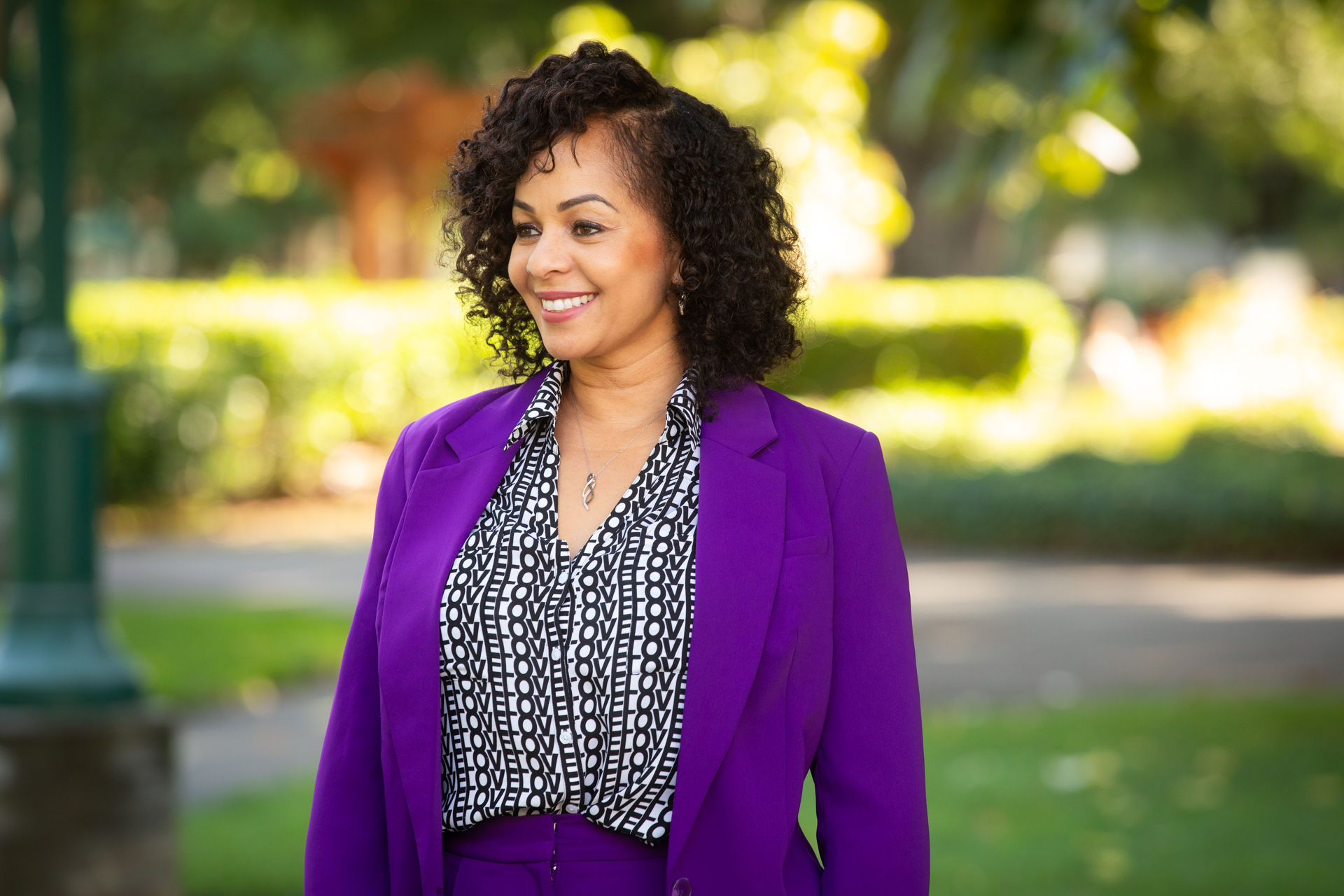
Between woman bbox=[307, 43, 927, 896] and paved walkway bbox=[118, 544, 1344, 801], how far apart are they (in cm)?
400

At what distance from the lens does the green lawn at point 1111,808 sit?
193 inches

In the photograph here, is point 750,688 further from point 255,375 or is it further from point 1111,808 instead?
point 255,375

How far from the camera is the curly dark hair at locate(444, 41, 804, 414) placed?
7.52 feet

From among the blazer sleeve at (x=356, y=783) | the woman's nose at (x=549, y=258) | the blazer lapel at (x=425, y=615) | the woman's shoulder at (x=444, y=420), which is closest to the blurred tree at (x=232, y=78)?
the woman's shoulder at (x=444, y=420)

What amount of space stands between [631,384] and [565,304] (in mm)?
200

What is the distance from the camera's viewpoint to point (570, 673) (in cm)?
214

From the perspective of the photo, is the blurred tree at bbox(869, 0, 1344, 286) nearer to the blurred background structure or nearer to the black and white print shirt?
the blurred background structure

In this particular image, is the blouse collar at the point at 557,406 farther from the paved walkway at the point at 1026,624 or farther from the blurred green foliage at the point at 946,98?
the paved walkway at the point at 1026,624

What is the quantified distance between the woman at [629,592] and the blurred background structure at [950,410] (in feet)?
1.15

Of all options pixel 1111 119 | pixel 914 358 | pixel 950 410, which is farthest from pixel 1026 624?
pixel 914 358

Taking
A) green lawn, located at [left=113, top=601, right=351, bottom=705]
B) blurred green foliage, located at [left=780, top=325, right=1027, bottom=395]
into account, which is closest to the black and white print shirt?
green lawn, located at [left=113, top=601, right=351, bottom=705]

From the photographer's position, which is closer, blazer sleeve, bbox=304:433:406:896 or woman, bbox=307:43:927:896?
woman, bbox=307:43:927:896

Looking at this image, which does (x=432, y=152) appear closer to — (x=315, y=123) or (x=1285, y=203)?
(x=315, y=123)

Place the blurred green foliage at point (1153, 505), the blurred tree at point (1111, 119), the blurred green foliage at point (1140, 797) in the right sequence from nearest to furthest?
the blurred tree at point (1111, 119), the blurred green foliage at point (1140, 797), the blurred green foliage at point (1153, 505)
